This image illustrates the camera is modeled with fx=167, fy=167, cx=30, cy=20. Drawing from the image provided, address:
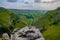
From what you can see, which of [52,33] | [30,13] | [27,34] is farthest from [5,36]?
[30,13]

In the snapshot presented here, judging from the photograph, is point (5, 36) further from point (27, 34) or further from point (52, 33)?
point (52, 33)

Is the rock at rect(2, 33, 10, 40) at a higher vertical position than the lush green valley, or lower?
lower

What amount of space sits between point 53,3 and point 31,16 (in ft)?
1.08

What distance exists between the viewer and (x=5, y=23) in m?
1.35

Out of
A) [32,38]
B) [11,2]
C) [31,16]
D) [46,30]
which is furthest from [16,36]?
[11,2]

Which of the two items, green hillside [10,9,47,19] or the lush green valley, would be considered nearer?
the lush green valley

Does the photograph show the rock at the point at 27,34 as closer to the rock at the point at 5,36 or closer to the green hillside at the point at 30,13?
the rock at the point at 5,36

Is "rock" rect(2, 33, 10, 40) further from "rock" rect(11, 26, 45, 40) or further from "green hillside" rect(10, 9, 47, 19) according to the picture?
"green hillside" rect(10, 9, 47, 19)

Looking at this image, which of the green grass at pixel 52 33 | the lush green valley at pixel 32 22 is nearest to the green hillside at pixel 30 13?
the lush green valley at pixel 32 22

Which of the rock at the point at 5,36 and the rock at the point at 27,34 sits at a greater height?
the rock at the point at 27,34

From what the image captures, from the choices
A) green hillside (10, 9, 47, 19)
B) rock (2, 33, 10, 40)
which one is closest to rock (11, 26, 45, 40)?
rock (2, 33, 10, 40)

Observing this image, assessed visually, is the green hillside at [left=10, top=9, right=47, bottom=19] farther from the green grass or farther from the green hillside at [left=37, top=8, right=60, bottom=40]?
the green grass

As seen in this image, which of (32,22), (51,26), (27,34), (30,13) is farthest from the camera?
(30,13)

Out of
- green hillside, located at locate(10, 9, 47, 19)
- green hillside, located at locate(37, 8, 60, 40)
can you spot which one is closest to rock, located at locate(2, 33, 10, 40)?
green hillside, located at locate(37, 8, 60, 40)
